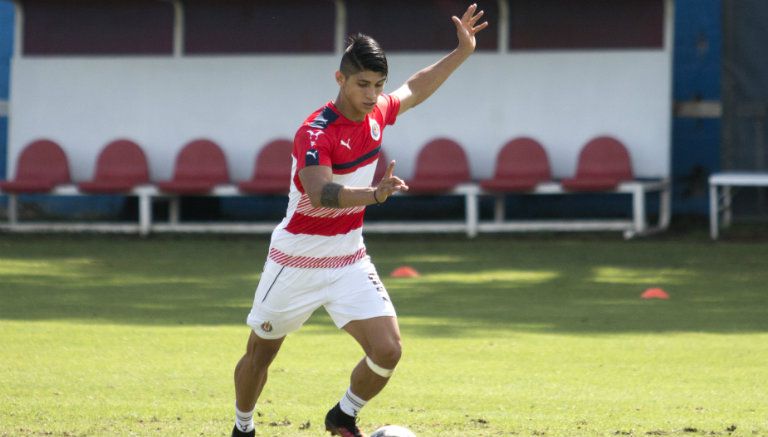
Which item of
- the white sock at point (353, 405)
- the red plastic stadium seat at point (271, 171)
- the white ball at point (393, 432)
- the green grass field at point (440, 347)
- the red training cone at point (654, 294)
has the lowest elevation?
the green grass field at point (440, 347)

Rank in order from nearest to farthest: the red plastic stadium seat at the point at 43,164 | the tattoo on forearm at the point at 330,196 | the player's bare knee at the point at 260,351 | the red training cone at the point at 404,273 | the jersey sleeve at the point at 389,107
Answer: the tattoo on forearm at the point at 330,196 < the player's bare knee at the point at 260,351 < the jersey sleeve at the point at 389,107 < the red training cone at the point at 404,273 < the red plastic stadium seat at the point at 43,164

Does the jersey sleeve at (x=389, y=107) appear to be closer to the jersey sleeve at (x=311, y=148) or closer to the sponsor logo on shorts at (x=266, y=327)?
the jersey sleeve at (x=311, y=148)

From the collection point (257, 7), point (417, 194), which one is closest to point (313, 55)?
point (257, 7)

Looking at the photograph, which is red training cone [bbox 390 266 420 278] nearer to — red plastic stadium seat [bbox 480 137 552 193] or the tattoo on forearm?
red plastic stadium seat [bbox 480 137 552 193]

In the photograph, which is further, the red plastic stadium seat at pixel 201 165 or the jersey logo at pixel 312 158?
the red plastic stadium seat at pixel 201 165

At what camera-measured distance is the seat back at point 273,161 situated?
21.3m

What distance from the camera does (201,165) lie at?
21812mm

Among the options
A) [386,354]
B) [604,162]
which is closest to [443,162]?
[604,162]

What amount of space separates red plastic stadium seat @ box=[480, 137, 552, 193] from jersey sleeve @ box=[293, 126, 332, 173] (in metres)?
13.6

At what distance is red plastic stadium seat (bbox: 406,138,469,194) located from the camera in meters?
20.9

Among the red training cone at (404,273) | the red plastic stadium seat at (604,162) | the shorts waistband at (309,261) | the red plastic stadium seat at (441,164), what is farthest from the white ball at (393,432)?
the red plastic stadium seat at (441,164)

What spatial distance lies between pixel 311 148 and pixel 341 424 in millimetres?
1430

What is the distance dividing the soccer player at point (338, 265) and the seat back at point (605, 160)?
13.6 m

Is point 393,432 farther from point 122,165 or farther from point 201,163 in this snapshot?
point 122,165
